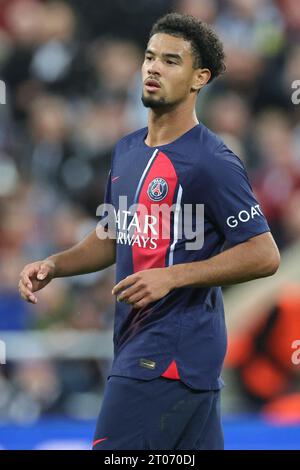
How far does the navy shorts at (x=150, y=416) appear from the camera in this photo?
349cm

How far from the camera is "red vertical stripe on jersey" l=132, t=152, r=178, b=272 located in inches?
142

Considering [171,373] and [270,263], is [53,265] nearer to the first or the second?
[171,373]

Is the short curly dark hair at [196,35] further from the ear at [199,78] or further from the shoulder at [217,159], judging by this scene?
the shoulder at [217,159]

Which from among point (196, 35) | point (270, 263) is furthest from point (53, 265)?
point (196, 35)

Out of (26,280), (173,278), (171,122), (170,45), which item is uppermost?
(170,45)

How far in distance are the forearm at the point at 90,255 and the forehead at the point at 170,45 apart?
0.80 m

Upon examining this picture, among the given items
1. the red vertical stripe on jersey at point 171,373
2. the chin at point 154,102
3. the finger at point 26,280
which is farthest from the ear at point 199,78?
the red vertical stripe on jersey at point 171,373

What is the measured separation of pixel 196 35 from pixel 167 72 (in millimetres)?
194

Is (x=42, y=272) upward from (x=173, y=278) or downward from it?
upward

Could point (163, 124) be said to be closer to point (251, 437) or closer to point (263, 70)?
point (251, 437)

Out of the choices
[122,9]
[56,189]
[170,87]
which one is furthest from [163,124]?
[122,9]

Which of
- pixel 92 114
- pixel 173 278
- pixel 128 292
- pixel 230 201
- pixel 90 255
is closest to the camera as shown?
pixel 128 292

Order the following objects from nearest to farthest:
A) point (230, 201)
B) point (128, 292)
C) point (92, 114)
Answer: point (128, 292)
point (230, 201)
point (92, 114)

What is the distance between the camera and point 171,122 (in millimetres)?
3740
